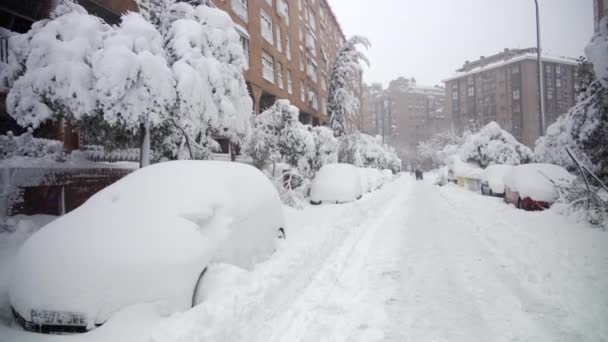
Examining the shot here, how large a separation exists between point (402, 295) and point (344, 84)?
81.4 feet

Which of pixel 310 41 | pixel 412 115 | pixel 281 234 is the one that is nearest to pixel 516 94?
pixel 412 115

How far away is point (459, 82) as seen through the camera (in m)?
74.4

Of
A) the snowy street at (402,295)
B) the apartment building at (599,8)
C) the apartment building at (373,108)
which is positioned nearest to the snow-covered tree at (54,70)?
the snowy street at (402,295)

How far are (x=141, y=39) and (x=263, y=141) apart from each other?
6307mm

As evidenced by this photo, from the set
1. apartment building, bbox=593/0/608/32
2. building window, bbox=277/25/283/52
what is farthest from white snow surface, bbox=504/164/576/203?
building window, bbox=277/25/283/52

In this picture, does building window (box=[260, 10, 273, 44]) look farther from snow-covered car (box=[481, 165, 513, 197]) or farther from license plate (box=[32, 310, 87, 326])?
license plate (box=[32, 310, 87, 326])

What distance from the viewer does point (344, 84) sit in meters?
26.5

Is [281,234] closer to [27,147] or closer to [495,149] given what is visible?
[27,147]

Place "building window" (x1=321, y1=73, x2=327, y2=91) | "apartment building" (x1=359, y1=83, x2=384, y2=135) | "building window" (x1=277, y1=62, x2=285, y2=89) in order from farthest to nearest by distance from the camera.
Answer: "apartment building" (x1=359, y1=83, x2=384, y2=135)
"building window" (x1=321, y1=73, x2=327, y2=91)
"building window" (x1=277, y1=62, x2=285, y2=89)

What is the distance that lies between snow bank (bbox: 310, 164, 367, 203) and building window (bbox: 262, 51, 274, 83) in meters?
9.80

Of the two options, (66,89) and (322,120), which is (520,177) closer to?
(66,89)

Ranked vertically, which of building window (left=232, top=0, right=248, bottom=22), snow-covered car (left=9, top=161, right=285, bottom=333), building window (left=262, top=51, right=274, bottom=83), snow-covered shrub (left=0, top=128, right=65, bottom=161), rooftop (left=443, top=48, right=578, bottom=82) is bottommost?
snow-covered car (left=9, top=161, right=285, bottom=333)

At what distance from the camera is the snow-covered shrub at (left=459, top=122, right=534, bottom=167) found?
22625 millimetres

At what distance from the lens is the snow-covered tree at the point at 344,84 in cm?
2548
